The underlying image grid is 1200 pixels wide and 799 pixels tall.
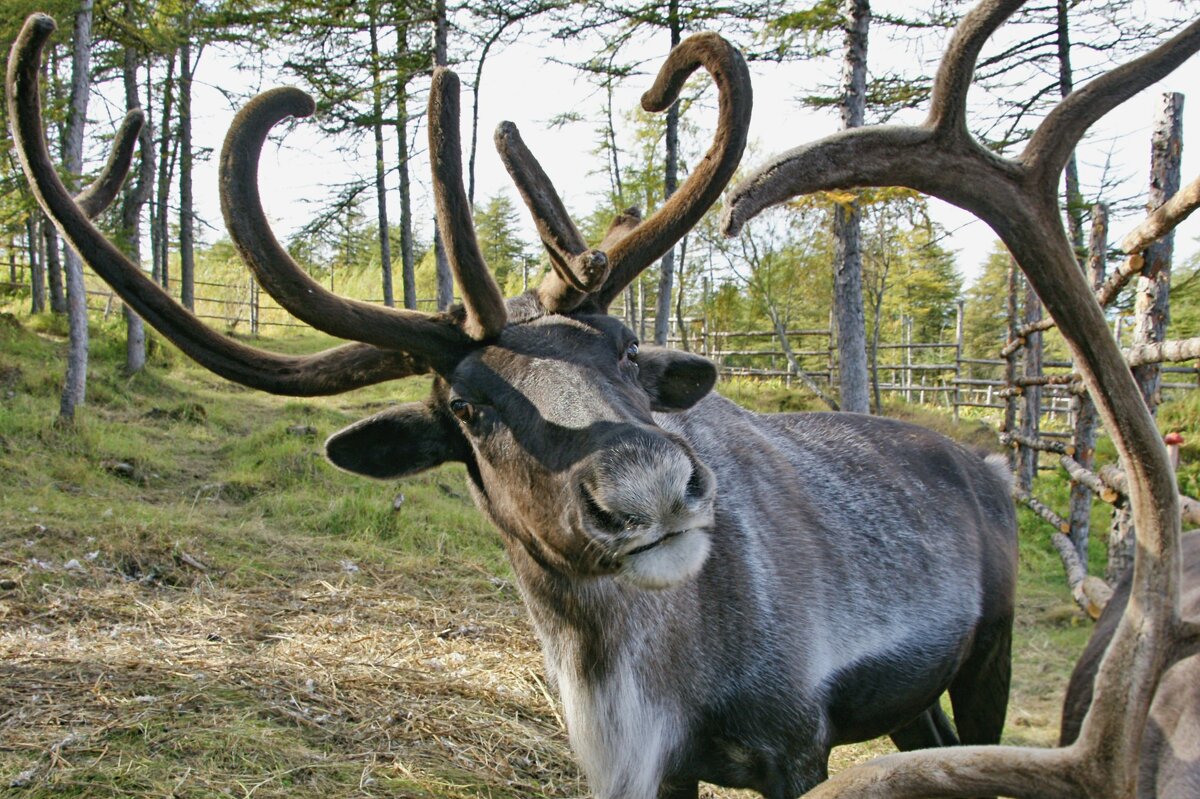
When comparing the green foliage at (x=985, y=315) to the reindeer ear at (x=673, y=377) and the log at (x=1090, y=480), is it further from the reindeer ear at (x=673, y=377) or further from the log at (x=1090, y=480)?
the reindeer ear at (x=673, y=377)

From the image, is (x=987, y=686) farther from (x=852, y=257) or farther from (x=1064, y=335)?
(x=852, y=257)

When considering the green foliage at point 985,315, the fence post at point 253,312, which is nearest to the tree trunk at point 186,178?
the fence post at point 253,312

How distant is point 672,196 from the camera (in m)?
2.78

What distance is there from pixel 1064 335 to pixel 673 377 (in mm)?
1527

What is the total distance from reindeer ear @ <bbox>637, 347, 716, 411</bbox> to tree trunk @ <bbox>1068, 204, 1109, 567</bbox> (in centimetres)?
516

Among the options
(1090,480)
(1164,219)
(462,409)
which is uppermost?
(1164,219)

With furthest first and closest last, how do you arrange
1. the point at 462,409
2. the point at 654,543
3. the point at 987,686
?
the point at 987,686 → the point at 462,409 → the point at 654,543

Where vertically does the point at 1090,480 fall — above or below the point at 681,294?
below

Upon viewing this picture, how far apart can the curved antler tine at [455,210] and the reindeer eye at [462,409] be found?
0.25 metres

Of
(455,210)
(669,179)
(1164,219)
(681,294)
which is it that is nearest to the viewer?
(455,210)

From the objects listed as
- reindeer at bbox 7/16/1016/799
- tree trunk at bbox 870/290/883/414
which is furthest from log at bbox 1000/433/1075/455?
tree trunk at bbox 870/290/883/414

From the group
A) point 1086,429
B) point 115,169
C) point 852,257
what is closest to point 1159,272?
point 1086,429

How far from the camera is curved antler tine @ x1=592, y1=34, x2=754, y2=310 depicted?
2.69 meters

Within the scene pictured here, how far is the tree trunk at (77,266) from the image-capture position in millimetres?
Answer: 11586
